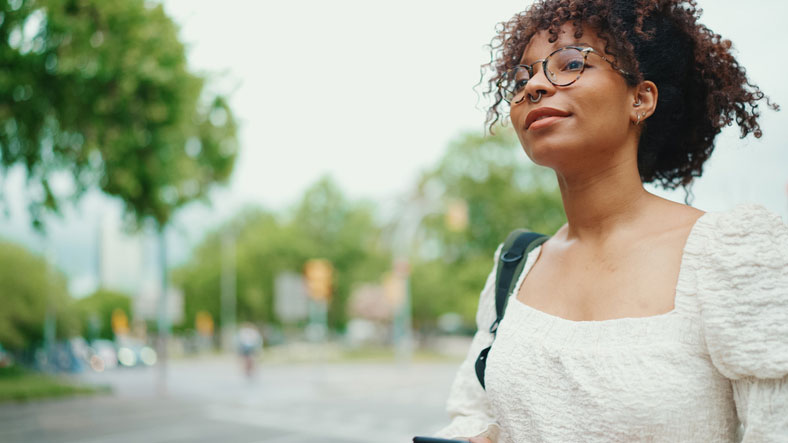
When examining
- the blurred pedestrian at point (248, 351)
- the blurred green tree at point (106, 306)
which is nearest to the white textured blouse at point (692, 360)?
the blurred pedestrian at point (248, 351)

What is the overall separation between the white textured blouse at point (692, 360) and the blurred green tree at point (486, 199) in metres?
0.80

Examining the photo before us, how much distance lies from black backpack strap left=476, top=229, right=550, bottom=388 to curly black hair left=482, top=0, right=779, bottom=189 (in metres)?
0.33

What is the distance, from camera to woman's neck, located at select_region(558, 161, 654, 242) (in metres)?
1.34

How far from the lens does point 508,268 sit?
159cm

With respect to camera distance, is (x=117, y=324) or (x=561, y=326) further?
(x=117, y=324)

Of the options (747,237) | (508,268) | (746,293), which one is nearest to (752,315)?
(746,293)

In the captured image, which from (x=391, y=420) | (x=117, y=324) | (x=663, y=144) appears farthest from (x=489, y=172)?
(x=117, y=324)

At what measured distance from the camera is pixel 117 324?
1960 inches

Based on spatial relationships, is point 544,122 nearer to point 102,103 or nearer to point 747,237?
point 747,237

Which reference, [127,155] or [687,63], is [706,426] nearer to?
[687,63]

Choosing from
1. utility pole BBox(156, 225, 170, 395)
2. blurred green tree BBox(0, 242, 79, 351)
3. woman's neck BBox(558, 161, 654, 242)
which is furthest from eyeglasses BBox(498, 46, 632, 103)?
blurred green tree BBox(0, 242, 79, 351)

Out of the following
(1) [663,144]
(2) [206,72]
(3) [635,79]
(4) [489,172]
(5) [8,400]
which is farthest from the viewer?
(4) [489,172]

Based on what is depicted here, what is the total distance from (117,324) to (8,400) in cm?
3699

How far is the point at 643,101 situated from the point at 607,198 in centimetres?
21
